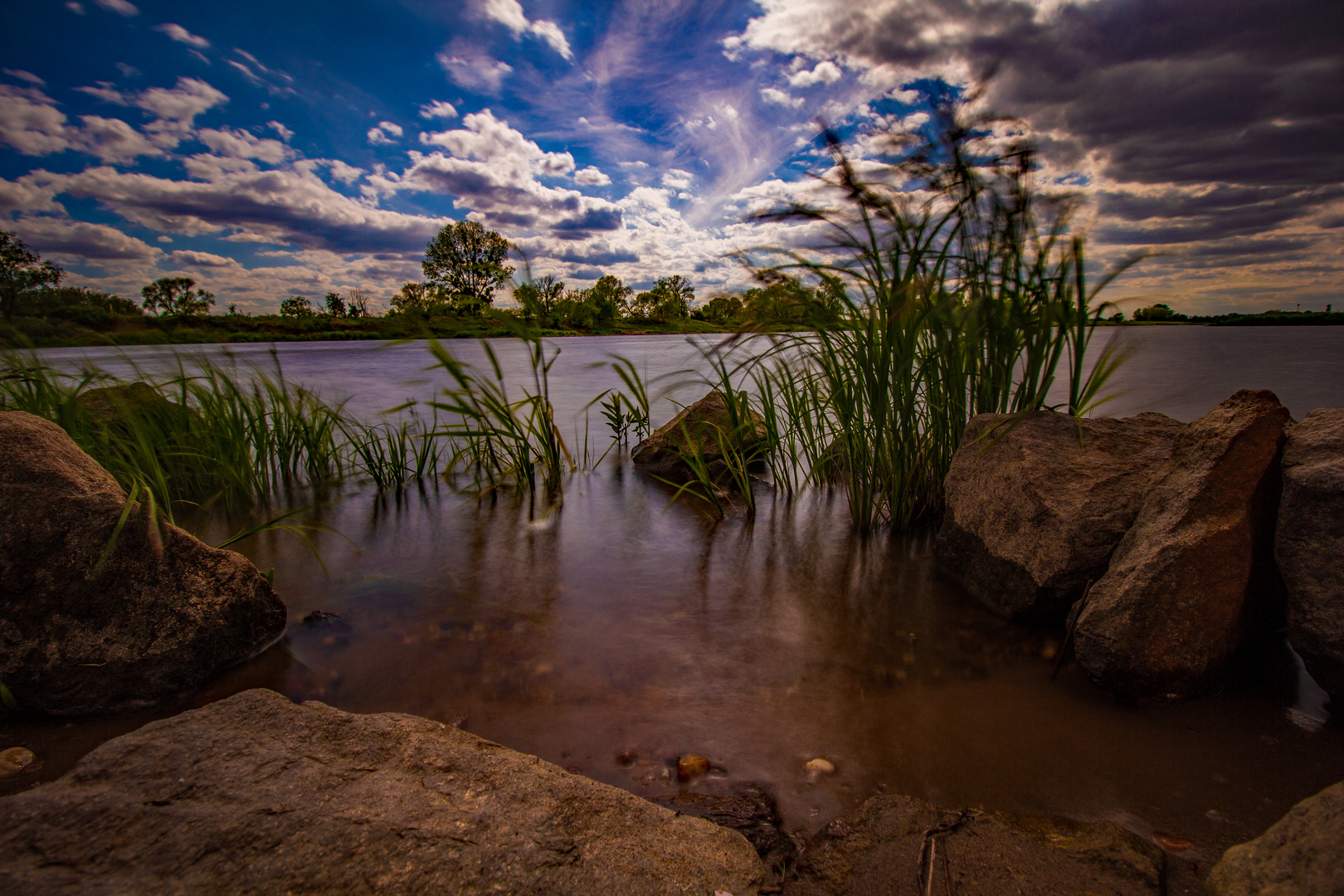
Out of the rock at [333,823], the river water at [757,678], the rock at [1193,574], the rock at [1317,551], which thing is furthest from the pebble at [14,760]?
the rock at [1317,551]

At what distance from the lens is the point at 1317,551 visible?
5.20 ft

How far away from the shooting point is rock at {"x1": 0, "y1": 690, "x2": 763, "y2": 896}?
0.92 m

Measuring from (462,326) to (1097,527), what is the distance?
3.21m

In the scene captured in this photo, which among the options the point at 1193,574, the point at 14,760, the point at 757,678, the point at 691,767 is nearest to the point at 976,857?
the point at 691,767

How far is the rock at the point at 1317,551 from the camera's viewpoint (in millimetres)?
1539

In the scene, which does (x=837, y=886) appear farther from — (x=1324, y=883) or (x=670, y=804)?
(x=1324, y=883)

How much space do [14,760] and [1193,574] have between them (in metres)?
3.48

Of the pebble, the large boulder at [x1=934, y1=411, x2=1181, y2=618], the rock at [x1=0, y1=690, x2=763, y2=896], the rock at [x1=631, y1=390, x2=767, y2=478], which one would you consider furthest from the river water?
the rock at [x1=631, y1=390, x2=767, y2=478]

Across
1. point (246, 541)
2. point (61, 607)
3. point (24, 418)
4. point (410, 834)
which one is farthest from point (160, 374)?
point (410, 834)

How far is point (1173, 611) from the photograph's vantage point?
1708mm

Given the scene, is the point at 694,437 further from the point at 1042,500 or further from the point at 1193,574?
the point at 1193,574

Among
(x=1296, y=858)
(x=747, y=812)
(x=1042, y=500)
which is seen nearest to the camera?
(x=1296, y=858)

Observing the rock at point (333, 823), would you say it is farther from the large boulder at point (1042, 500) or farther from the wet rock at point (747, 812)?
the large boulder at point (1042, 500)

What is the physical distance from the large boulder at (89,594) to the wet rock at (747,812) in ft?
5.65
